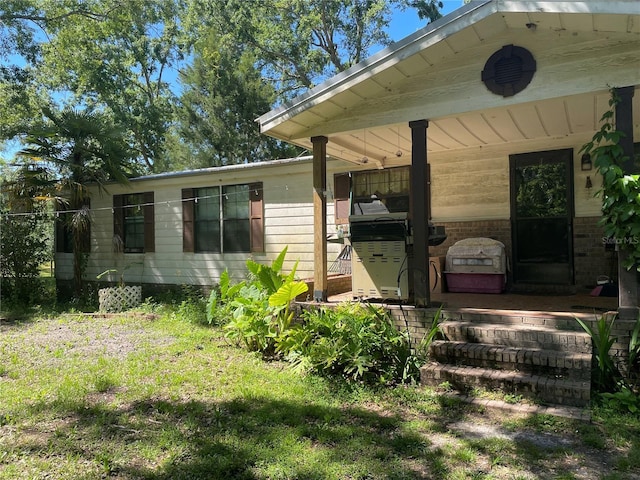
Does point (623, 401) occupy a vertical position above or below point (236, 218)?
below

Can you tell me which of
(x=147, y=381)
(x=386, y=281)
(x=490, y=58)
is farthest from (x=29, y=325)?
(x=490, y=58)

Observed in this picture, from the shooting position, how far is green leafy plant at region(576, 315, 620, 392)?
3.85 m

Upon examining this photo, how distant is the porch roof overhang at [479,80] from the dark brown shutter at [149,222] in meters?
5.65

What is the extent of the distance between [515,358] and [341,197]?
4599 millimetres

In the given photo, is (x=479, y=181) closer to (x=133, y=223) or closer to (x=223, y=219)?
(x=223, y=219)

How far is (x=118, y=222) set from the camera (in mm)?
10820

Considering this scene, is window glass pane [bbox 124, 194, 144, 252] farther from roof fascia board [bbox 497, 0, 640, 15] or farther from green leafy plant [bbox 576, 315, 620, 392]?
green leafy plant [bbox 576, 315, 620, 392]

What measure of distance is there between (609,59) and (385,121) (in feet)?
7.14

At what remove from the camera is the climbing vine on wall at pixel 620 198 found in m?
3.84

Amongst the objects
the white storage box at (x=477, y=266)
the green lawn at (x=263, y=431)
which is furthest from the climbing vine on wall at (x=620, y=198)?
the white storage box at (x=477, y=266)

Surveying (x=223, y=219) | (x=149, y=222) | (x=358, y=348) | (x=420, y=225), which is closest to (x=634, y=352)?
(x=420, y=225)

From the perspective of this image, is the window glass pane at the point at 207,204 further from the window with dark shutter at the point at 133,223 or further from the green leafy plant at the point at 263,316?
the green leafy plant at the point at 263,316

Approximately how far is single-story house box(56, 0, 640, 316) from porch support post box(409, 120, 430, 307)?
0.05 feet

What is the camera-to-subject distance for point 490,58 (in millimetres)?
4535
